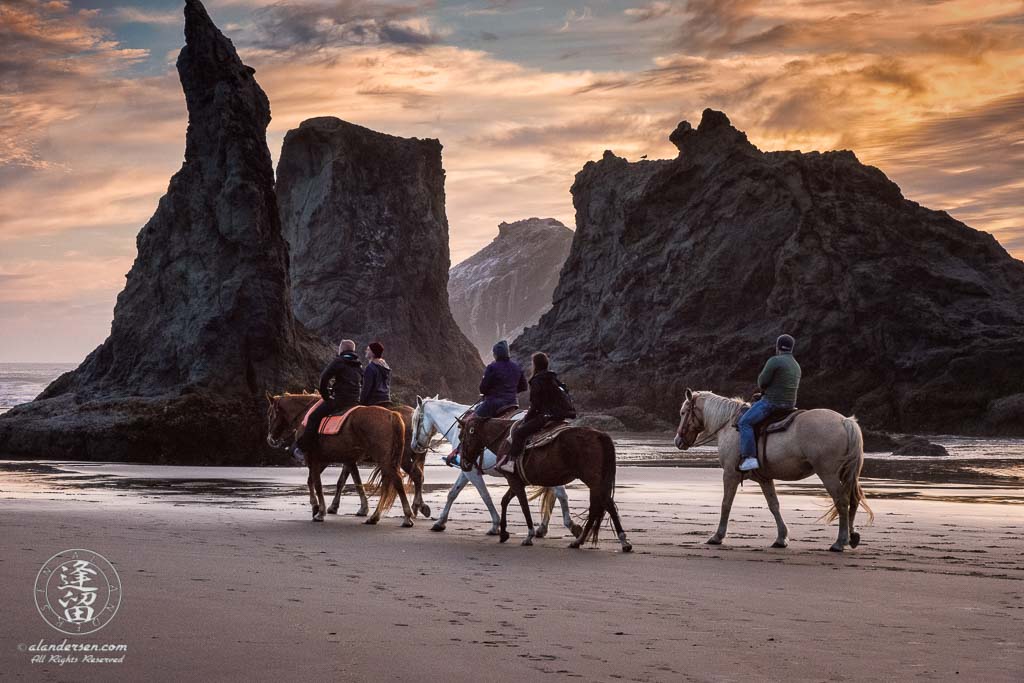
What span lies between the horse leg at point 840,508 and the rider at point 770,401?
103 cm

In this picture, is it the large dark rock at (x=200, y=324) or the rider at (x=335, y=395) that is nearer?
the rider at (x=335, y=395)

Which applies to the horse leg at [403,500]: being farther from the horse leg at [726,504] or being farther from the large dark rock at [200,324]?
the large dark rock at [200,324]

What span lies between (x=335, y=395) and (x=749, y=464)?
274 inches

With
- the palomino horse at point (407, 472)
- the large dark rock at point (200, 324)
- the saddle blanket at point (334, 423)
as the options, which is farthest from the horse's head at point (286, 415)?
the large dark rock at point (200, 324)

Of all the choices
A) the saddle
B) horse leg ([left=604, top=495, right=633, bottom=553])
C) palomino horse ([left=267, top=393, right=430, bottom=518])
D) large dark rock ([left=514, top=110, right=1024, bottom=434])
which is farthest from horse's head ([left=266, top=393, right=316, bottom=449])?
large dark rock ([left=514, top=110, right=1024, bottom=434])

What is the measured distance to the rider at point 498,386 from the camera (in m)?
15.9

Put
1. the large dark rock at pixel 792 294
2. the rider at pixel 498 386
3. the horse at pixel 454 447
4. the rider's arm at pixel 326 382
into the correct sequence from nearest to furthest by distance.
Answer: the horse at pixel 454 447
the rider at pixel 498 386
the rider's arm at pixel 326 382
the large dark rock at pixel 792 294

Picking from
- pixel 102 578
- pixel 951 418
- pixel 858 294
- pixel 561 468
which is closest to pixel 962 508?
pixel 561 468

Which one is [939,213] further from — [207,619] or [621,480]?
[207,619]

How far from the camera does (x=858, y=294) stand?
297ft

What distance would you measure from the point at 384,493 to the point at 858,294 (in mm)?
80419

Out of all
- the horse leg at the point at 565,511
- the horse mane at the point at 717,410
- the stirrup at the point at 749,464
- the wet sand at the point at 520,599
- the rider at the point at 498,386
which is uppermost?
the rider at the point at 498,386

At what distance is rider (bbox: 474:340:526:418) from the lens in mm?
15867

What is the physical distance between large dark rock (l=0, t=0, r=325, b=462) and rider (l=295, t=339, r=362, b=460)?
22.1m
